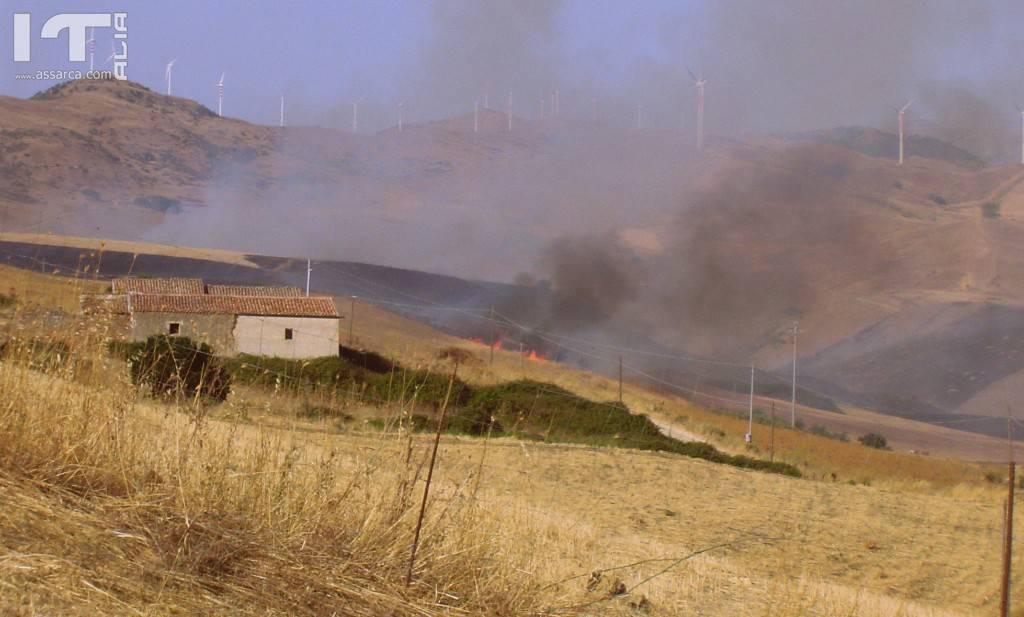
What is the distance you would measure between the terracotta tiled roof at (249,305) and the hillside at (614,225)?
27299 mm

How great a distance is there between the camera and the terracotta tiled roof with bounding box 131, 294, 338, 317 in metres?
39.5

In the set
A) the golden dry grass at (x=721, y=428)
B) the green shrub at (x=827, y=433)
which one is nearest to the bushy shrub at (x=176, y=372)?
the golden dry grass at (x=721, y=428)

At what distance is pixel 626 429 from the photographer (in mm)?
36844

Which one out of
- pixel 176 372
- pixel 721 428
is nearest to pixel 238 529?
pixel 176 372

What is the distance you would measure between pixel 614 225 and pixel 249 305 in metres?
81.7

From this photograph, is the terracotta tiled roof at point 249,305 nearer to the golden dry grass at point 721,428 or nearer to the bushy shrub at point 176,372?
the golden dry grass at point 721,428

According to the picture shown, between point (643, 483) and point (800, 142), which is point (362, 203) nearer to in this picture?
point (800, 142)

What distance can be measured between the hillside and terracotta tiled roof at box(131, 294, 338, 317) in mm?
27299

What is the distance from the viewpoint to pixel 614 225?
4766 inches

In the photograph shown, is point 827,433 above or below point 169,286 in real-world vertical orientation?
below

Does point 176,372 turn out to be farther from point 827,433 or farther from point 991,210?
point 991,210

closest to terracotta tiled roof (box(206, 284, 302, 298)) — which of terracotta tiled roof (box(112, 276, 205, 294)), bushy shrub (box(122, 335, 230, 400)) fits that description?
terracotta tiled roof (box(112, 276, 205, 294))

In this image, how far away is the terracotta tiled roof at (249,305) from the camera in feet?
130

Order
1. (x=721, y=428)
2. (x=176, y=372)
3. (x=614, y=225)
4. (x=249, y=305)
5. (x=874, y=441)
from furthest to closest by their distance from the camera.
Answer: (x=614, y=225) < (x=874, y=441) < (x=721, y=428) < (x=249, y=305) < (x=176, y=372)
